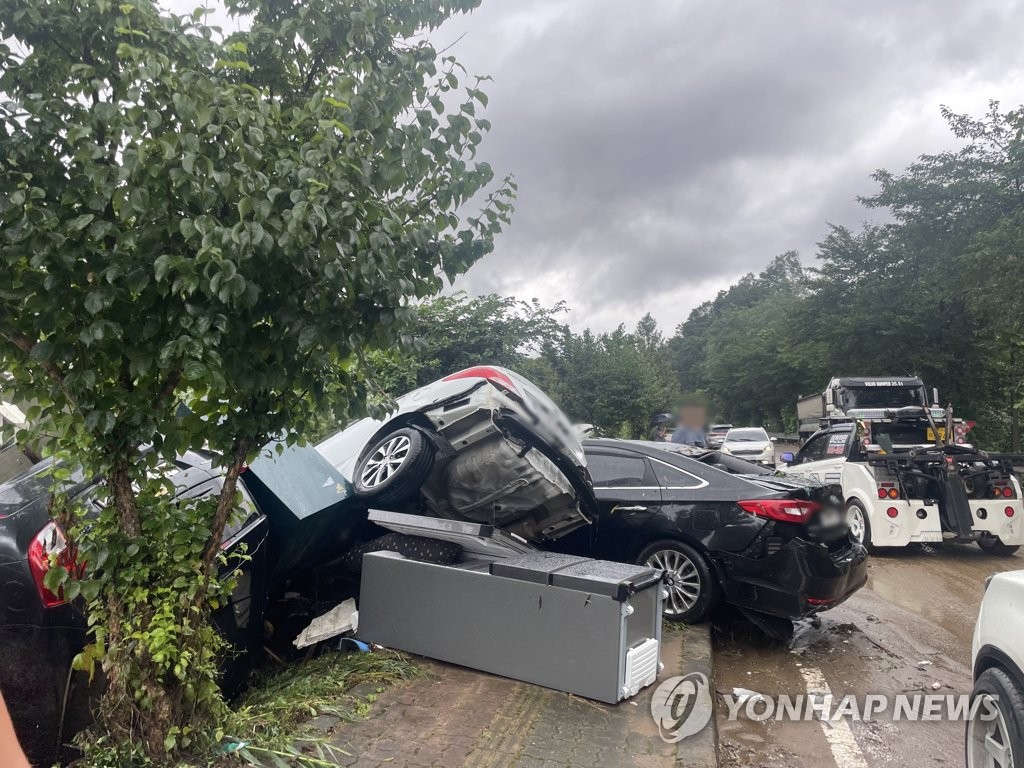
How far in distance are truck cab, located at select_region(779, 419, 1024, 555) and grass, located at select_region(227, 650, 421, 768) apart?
785cm

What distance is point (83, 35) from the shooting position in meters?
3.13

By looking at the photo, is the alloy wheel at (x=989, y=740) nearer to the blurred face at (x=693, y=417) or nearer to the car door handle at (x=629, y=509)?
the car door handle at (x=629, y=509)

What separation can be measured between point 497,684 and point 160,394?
8.33ft

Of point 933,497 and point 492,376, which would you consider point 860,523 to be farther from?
point 492,376

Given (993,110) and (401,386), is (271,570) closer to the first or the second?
(401,386)

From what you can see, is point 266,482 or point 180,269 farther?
point 266,482

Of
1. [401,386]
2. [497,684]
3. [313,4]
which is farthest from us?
[401,386]

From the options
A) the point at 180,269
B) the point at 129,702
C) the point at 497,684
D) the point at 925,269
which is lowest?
the point at 497,684

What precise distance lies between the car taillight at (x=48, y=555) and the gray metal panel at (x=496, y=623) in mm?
1929

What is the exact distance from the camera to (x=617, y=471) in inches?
280

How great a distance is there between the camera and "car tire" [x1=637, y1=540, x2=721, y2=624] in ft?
20.8

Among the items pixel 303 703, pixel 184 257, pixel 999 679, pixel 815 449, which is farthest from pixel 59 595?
pixel 815 449

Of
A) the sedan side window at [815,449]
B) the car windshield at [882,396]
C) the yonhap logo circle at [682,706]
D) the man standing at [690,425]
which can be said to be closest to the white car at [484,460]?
the yonhap logo circle at [682,706]

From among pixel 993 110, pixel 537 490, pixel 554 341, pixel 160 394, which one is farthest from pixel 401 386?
pixel 993 110
